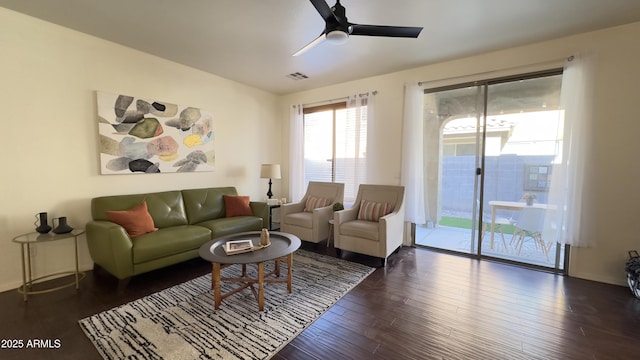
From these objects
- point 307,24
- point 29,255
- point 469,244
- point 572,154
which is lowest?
point 469,244

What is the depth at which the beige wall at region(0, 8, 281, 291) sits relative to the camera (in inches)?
96.2

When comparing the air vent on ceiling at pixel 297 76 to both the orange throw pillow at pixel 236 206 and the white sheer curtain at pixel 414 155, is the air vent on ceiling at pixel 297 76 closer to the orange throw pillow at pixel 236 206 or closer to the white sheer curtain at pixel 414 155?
the white sheer curtain at pixel 414 155

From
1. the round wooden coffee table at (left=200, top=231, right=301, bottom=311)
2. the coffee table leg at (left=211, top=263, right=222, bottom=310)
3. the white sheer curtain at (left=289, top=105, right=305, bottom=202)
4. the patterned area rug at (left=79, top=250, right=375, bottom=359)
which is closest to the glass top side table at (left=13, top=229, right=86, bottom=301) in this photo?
the patterned area rug at (left=79, top=250, right=375, bottom=359)

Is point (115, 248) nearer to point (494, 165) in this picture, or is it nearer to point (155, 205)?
point (155, 205)

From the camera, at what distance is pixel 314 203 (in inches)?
165

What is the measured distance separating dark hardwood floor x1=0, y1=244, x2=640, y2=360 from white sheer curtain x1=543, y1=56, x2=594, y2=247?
23.1 inches

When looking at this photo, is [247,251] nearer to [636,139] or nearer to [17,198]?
[17,198]

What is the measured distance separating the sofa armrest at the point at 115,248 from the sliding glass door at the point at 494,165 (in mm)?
3763

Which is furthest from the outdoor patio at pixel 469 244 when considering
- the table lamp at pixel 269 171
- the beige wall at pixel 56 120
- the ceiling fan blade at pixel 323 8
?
the beige wall at pixel 56 120

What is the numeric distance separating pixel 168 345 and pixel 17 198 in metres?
2.25

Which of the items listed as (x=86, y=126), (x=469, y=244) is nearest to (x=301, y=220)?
(x=469, y=244)

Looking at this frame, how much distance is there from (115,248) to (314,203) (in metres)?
2.57

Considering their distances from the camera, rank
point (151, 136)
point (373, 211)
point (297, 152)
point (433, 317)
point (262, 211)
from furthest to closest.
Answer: point (297, 152)
point (262, 211)
point (373, 211)
point (151, 136)
point (433, 317)

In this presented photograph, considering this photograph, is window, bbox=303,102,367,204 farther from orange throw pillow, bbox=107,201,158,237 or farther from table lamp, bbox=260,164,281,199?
orange throw pillow, bbox=107,201,158,237
